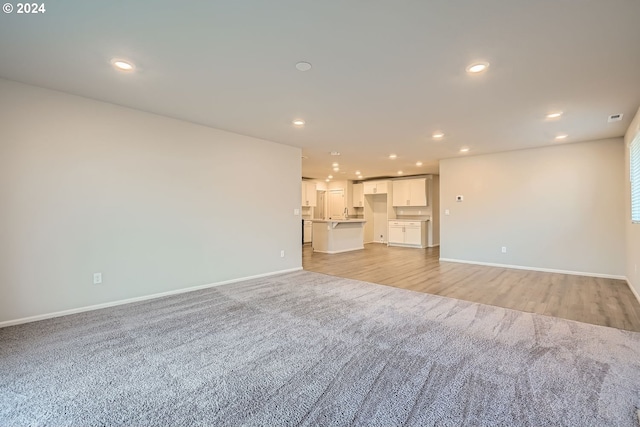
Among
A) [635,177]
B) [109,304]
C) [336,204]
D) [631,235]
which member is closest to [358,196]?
[336,204]

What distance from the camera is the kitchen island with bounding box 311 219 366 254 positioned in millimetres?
8086

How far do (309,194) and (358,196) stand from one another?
209 cm

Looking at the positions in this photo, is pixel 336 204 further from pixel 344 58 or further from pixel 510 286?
pixel 344 58

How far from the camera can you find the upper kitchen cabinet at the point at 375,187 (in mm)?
10461

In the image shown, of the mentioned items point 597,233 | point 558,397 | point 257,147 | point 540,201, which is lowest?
point 558,397

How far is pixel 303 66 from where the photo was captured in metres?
2.57

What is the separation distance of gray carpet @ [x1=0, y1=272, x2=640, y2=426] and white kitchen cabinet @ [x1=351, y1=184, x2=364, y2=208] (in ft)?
26.3

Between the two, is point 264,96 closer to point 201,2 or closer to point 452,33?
point 201,2

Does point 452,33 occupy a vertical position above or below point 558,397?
above

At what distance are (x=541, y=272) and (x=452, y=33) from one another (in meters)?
5.36

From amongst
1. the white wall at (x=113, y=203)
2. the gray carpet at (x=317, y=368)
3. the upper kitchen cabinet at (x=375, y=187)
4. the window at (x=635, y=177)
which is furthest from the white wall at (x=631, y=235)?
the upper kitchen cabinet at (x=375, y=187)

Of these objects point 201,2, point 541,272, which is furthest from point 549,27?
point 541,272

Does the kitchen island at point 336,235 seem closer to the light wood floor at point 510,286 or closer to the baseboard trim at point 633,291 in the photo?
the light wood floor at point 510,286

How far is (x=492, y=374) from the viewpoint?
2012 mm
